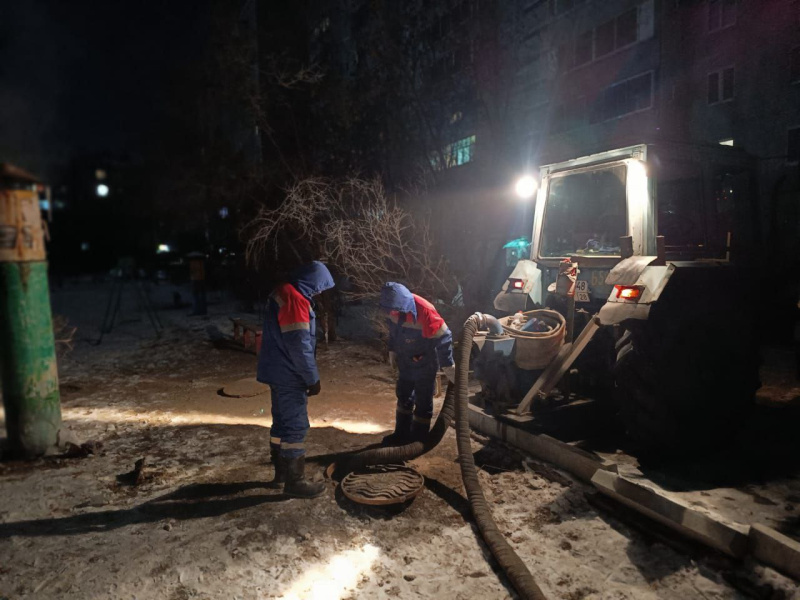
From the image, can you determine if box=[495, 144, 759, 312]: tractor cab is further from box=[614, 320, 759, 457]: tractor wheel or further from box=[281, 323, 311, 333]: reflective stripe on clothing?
box=[281, 323, 311, 333]: reflective stripe on clothing

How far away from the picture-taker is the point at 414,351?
15.4 feet

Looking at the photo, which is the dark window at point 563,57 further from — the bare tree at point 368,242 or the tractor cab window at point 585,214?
the tractor cab window at point 585,214

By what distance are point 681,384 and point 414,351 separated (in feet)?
7.45

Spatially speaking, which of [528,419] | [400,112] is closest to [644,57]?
[400,112]

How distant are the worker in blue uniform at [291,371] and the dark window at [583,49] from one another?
1774 centimetres

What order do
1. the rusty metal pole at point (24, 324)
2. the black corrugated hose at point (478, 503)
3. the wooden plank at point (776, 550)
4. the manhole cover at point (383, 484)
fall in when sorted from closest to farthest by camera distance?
1. the wooden plank at point (776, 550)
2. the black corrugated hose at point (478, 503)
3. the manhole cover at point (383, 484)
4. the rusty metal pole at point (24, 324)

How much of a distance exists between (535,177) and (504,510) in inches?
145

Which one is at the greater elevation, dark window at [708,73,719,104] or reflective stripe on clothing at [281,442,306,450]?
dark window at [708,73,719,104]

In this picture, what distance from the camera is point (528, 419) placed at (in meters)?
4.73

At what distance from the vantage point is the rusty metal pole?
454cm

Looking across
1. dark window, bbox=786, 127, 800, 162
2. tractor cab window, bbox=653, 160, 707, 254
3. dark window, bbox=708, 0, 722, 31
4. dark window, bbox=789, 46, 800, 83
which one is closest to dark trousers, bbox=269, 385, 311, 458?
tractor cab window, bbox=653, 160, 707, 254

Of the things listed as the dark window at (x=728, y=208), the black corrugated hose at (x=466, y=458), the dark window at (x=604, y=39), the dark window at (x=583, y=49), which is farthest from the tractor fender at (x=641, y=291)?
the dark window at (x=583, y=49)

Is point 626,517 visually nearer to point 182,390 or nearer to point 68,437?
point 68,437

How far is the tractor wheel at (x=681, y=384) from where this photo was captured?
397 centimetres
